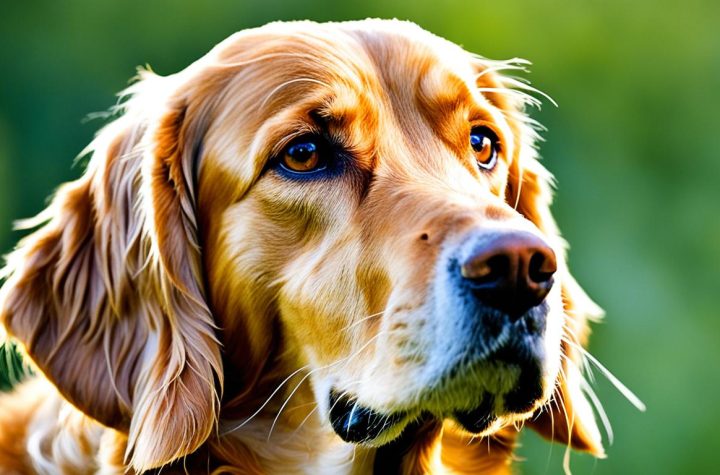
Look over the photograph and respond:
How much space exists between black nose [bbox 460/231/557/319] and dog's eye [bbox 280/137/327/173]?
74 centimetres

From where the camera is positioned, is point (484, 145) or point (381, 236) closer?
point (381, 236)

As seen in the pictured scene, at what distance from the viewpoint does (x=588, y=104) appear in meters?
9.77

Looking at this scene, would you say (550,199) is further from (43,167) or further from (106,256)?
(43,167)

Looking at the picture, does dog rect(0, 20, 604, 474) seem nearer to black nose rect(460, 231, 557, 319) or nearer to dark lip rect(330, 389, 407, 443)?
dark lip rect(330, 389, 407, 443)

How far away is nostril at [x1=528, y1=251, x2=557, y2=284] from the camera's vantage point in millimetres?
2785

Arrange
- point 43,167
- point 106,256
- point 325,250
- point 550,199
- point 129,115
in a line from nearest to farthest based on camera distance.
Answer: point 325,250 → point 106,256 → point 129,115 → point 550,199 → point 43,167

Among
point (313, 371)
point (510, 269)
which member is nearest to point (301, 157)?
point (313, 371)

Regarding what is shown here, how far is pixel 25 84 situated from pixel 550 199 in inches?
267

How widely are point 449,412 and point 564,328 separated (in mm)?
1177

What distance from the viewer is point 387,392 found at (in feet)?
Result: 9.89

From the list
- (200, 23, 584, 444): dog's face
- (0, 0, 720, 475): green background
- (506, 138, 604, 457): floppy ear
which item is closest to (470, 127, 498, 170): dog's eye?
(200, 23, 584, 444): dog's face

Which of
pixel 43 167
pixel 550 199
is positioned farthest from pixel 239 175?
pixel 43 167

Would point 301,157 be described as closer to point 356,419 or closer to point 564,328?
point 356,419

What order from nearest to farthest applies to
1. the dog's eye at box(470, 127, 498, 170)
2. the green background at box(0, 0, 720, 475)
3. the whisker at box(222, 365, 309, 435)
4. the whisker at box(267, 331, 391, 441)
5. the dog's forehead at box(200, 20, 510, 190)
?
the whisker at box(267, 331, 391, 441) → the whisker at box(222, 365, 309, 435) → the dog's forehead at box(200, 20, 510, 190) → the dog's eye at box(470, 127, 498, 170) → the green background at box(0, 0, 720, 475)
